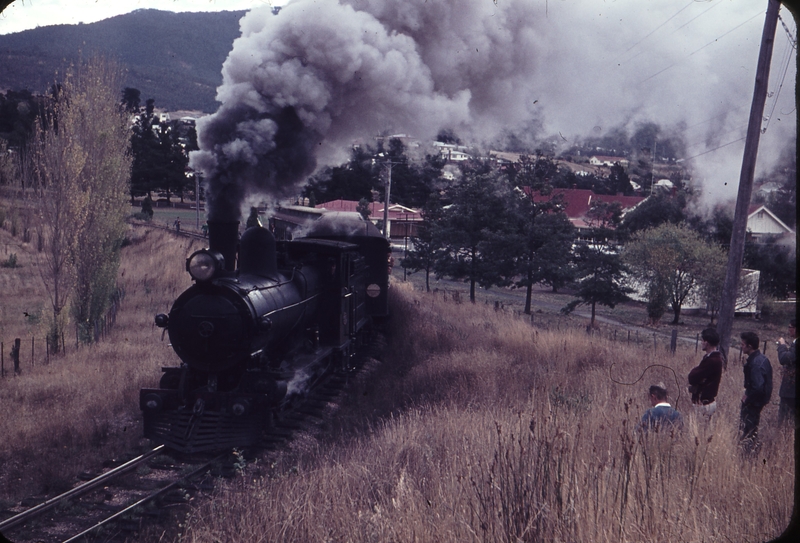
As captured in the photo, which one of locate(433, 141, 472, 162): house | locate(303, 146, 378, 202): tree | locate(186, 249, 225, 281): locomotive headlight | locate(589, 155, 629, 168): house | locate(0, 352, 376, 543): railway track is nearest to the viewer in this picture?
locate(0, 352, 376, 543): railway track

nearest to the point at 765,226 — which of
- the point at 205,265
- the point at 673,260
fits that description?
the point at 673,260

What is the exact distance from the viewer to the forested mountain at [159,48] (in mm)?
125688

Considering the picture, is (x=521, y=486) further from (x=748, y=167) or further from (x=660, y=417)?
(x=748, y=167)

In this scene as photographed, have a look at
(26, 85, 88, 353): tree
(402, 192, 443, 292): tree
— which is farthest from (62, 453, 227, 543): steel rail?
(402, 192, 443, 292): tree

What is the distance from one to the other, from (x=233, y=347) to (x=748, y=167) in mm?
8275

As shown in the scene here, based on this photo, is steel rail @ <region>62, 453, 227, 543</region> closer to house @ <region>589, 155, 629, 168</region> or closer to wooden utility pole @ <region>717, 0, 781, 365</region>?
wooden utility pole @ <region>717, 0, 781, 365</region>

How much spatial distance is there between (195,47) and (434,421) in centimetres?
17961

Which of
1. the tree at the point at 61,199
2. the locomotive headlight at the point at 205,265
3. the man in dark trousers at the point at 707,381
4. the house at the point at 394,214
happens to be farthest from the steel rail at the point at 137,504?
the house at the point at 394,214

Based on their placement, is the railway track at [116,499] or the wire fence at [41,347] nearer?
the railway track at [116,499]

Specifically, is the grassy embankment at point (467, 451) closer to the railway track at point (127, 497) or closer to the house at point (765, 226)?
the railway track at point (127, 497)

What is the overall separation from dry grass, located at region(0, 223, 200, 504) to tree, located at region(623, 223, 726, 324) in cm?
2174

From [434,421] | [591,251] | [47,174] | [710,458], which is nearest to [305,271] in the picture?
[434,421]

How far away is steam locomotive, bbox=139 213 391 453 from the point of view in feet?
26.8

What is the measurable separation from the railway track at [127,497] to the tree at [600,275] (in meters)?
19.1
